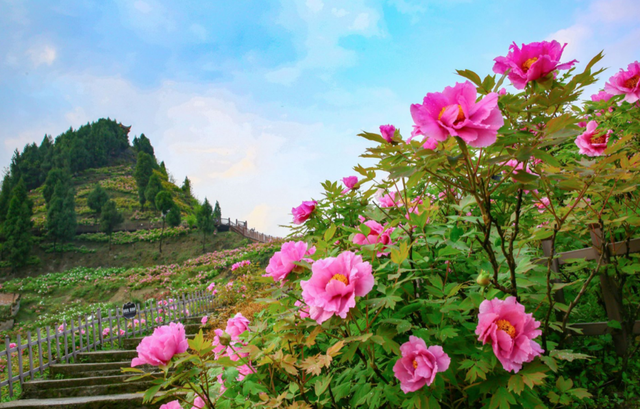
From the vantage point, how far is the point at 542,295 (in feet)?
3.92

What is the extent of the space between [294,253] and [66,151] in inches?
1961

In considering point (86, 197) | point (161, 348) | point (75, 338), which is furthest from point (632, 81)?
point (86, 197)

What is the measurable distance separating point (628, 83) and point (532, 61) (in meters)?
1.05

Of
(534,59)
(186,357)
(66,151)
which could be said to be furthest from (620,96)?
(66,151)

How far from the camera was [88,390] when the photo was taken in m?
5.36

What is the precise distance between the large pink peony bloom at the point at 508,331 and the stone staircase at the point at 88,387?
14.4 ft

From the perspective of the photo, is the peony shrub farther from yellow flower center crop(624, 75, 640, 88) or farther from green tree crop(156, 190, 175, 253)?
green tree crop(156, 190, 175, 253)

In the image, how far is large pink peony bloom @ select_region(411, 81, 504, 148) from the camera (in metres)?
0.75

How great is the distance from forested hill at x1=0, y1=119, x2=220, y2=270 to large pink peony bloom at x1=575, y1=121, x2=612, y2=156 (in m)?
22.5

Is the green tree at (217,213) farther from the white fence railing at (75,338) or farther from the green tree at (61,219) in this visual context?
the white fence railing at (75,338)

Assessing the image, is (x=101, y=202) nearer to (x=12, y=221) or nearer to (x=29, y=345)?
(x=12, y=221)

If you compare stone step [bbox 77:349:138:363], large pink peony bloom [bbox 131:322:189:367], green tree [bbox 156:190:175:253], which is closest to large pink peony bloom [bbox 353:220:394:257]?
large pink peony bloom [bbox 131:322:189:367]

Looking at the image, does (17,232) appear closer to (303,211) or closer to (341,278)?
(303,211)

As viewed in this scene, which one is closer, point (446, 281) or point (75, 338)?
point (446, 281)
